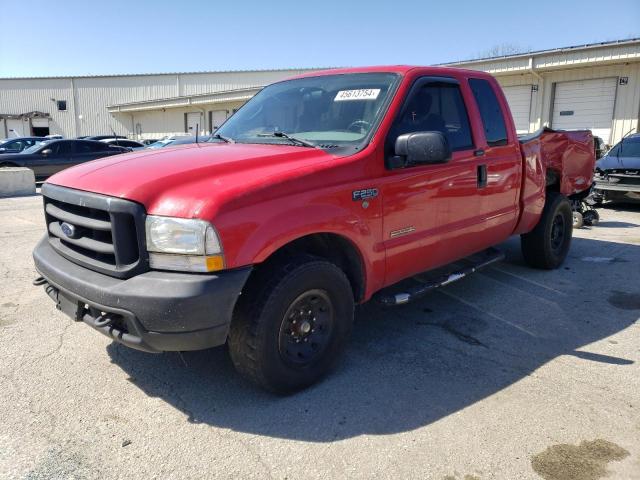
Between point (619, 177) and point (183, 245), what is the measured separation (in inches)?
410

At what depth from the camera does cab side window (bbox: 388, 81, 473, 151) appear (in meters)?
3.64

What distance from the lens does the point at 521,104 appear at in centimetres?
1820

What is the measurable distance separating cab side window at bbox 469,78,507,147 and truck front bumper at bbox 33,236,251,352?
2.89 metres

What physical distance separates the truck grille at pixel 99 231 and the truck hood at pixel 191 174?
66 millimetres

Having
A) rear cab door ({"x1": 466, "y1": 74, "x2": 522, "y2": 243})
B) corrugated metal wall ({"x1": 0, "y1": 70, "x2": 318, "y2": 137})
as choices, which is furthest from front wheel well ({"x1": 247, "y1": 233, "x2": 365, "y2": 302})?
corrugated metal wall ({"x1": 0, "y1": 70, "x2": 318, "y2": 137})

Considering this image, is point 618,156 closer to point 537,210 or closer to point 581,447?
point 537,210

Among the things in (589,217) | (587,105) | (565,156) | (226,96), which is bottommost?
(589,217)

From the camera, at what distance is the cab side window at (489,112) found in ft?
14.8

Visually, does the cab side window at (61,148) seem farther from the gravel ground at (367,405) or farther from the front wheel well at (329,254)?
the front wheel well at (329,254)

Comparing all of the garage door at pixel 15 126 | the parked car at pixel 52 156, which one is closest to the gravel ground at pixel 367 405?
the parked car at pixel 52 156

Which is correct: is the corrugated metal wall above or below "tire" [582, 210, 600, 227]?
above

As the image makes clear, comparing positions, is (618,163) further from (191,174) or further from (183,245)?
(183,245)

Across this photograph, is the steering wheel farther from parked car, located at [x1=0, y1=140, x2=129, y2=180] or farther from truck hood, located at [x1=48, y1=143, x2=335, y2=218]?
parked car, located at [x1=0, y1=140, x2=129, y2=180]

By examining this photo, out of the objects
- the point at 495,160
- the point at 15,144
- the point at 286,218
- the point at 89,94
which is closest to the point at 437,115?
the point at 495,160
